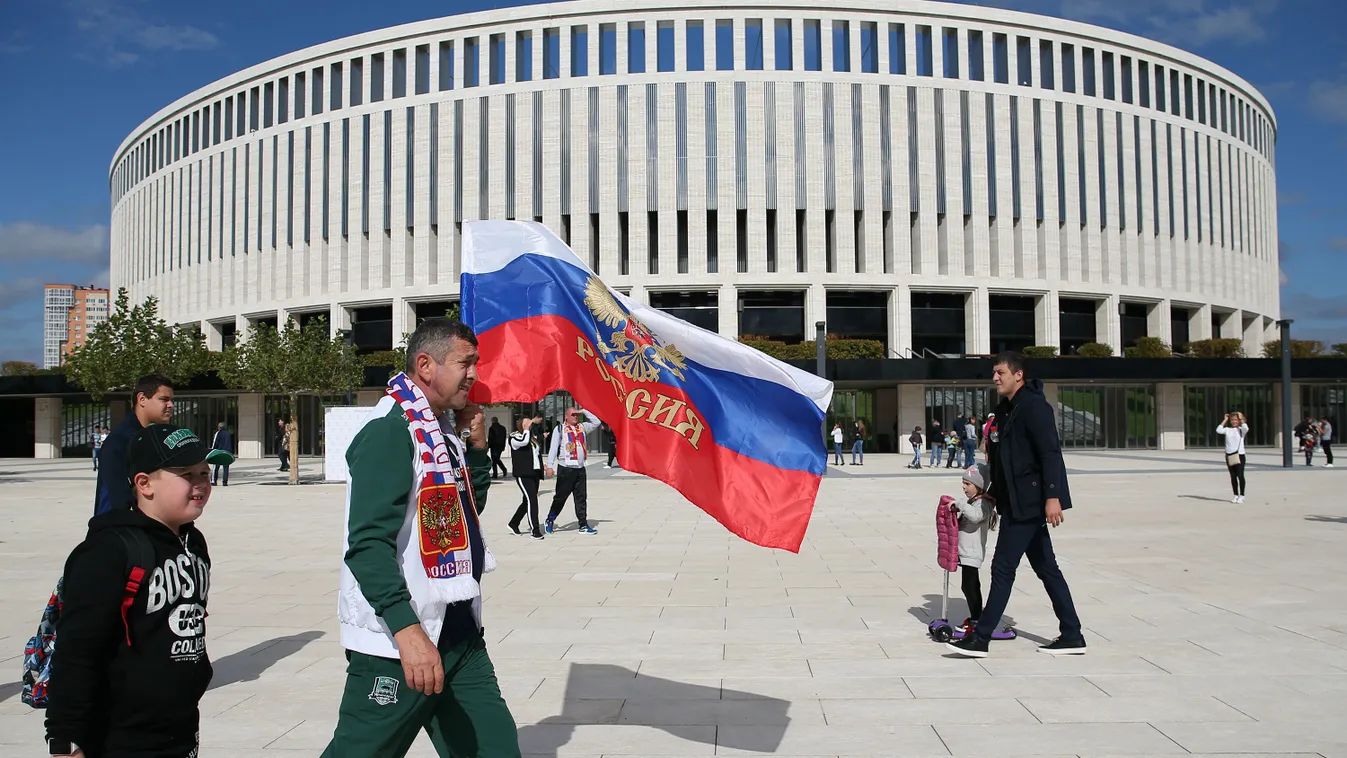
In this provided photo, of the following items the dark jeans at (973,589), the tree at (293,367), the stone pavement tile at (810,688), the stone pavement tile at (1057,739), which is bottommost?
the stone pavement tile at (810,688)

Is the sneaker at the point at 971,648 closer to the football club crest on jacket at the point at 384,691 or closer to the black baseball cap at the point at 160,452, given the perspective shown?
the football club crest on jacket at the point at 384,691

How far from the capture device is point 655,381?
488 cm

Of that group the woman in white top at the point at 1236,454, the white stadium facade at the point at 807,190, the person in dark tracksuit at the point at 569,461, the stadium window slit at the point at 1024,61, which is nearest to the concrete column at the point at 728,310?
the white stadium facade at the point at 807,190

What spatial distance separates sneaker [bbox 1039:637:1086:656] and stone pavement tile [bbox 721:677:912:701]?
1387 mm

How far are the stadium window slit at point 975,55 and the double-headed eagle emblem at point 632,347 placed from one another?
1819 inches

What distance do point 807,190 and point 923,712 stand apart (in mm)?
40512

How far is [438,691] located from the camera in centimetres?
284

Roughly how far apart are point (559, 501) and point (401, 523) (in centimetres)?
1084

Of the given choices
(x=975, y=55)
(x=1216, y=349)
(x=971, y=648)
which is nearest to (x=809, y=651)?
(x=971, y=648)

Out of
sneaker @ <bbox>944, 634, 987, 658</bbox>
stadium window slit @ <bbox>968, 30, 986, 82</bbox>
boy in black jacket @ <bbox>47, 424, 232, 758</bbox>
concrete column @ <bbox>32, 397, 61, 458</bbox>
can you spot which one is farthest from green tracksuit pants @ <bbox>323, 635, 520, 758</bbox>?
concrete column @ <bbox>32, 397, 61, 458</bbox>

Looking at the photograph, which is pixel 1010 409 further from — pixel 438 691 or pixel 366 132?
pixel 366 132

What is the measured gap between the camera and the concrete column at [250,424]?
46188 millimetres

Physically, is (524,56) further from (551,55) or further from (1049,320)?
(1049,320)

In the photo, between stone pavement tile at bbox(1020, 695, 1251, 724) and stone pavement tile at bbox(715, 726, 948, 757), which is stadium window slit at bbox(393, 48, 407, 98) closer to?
stone pavement tile at bbox(715, 726, 948, 757)
